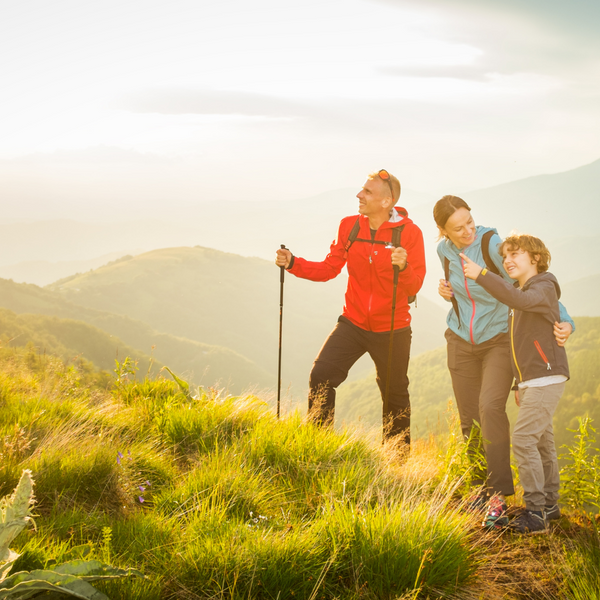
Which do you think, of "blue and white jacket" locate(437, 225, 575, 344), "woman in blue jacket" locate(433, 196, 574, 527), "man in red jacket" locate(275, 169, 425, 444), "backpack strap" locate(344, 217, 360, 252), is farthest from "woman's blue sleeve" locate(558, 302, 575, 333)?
"backpack strap" locate(344, 217, 360, 252)

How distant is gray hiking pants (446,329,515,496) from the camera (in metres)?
3.96

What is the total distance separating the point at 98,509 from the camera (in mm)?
2982

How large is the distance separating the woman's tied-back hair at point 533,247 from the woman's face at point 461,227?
0.38m

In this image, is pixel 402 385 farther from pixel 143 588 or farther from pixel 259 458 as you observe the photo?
pixel 143 588

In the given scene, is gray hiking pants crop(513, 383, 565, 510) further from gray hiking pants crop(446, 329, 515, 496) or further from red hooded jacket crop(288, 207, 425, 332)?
red hooded jacket crop(288, 207, 425, 332)

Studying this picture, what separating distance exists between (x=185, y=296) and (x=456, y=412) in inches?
7825

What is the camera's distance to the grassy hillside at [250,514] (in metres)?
2.36

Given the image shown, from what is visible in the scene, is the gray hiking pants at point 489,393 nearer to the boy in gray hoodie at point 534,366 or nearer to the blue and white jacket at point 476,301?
the blue and white jacket at point 476,301

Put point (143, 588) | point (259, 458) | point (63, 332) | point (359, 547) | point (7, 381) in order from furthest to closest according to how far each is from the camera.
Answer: point (63, 332) < point (7, 381) < point (259, 458) < point (359, 547) < point (143, 588)

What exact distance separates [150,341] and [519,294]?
142701 mm

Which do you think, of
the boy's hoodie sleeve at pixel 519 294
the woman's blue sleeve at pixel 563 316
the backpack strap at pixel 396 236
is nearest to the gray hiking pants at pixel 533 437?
the woman's blue sleeve at pixel 563 316

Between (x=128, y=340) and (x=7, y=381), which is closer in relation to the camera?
(x=7, y=381)

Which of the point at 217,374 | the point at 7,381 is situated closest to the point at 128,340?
the point at 217,374

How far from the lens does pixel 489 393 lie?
13.4 feet
